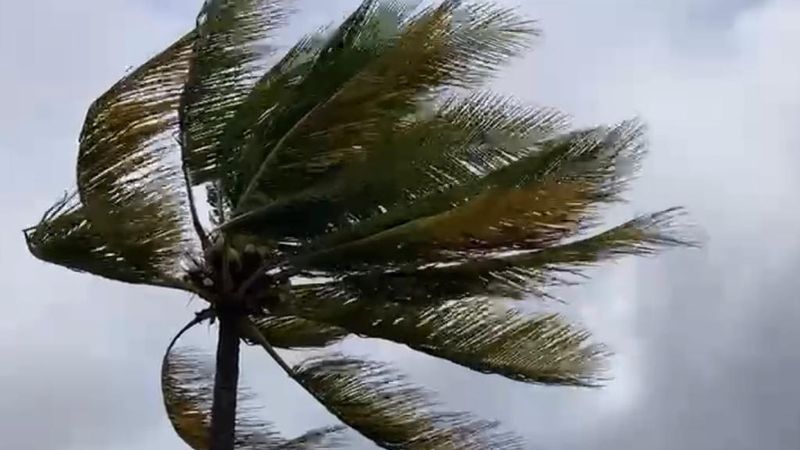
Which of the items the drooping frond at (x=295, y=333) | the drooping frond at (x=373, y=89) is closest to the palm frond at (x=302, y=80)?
the drooping frond at (x=373, y=89)

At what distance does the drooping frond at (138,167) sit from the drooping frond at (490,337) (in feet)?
4.13

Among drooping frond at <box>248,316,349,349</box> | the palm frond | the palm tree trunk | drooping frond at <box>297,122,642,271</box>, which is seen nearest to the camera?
drooping frond at <box>297,122,642,271</box>

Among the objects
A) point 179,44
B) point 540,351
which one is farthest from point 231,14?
point 540,351

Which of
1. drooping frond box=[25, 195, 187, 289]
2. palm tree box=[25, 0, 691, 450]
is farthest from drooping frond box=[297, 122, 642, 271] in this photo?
drooping frond box=[25, 195, 187, 289]

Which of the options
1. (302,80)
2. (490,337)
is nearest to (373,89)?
(302,80)

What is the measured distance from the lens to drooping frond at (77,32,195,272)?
39.8 ft

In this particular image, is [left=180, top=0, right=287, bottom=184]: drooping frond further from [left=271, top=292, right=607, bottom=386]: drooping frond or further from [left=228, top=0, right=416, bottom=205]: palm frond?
[left=271, top=292, right=607, bottom=386]: drooping frond

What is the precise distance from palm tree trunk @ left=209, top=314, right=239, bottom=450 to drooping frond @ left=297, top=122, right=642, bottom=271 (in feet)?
5.53

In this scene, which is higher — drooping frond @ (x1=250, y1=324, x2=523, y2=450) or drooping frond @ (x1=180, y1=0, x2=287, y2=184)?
drooping frond @ (x1=180, y1=0, x2=287, y2=184)

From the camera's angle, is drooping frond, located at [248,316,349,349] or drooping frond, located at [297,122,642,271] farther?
drooping frond, located at [248,316,349,349]

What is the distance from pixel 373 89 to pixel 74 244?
2788mm

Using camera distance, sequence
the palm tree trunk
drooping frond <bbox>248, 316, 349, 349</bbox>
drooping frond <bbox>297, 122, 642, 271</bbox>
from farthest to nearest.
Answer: drooping frond <bbox>248, 316, 349, 349</bbox>, the palm tree trunk, drooping frond <bbox>297, 122, 642, 271</bbox>

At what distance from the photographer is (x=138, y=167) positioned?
488 inches

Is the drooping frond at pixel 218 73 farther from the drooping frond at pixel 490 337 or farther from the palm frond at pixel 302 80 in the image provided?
the drooping frond at pixel 490 337
